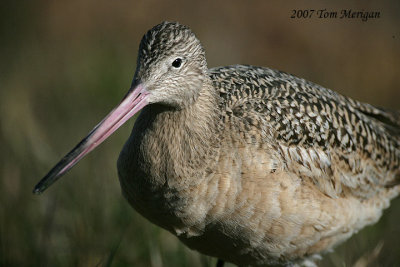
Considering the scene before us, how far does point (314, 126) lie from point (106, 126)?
1.60m

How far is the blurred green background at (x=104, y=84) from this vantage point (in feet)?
16.8

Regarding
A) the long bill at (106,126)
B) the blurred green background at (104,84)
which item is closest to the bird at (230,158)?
the long bill at (106,126)

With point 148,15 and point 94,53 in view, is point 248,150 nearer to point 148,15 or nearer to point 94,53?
point 94,53

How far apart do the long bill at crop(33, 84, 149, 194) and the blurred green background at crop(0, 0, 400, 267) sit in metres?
0.76

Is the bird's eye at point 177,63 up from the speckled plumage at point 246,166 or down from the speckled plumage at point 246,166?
up

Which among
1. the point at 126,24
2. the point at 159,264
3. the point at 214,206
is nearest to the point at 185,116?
the point at 214,206

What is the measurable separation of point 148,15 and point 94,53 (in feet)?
7.04

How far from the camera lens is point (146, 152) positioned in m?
4.23

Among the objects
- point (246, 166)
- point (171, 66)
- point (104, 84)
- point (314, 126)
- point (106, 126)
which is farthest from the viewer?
point (104, 84)

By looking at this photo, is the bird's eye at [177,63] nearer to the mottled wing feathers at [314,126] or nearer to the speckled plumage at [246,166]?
the speckled plumage at [246,166]

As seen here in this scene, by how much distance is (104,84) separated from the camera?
25.2ft

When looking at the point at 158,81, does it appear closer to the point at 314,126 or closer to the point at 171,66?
the point at 171,66

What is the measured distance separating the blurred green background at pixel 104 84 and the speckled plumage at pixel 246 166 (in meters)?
0.47

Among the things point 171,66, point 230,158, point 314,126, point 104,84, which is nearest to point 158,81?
point 171,66
